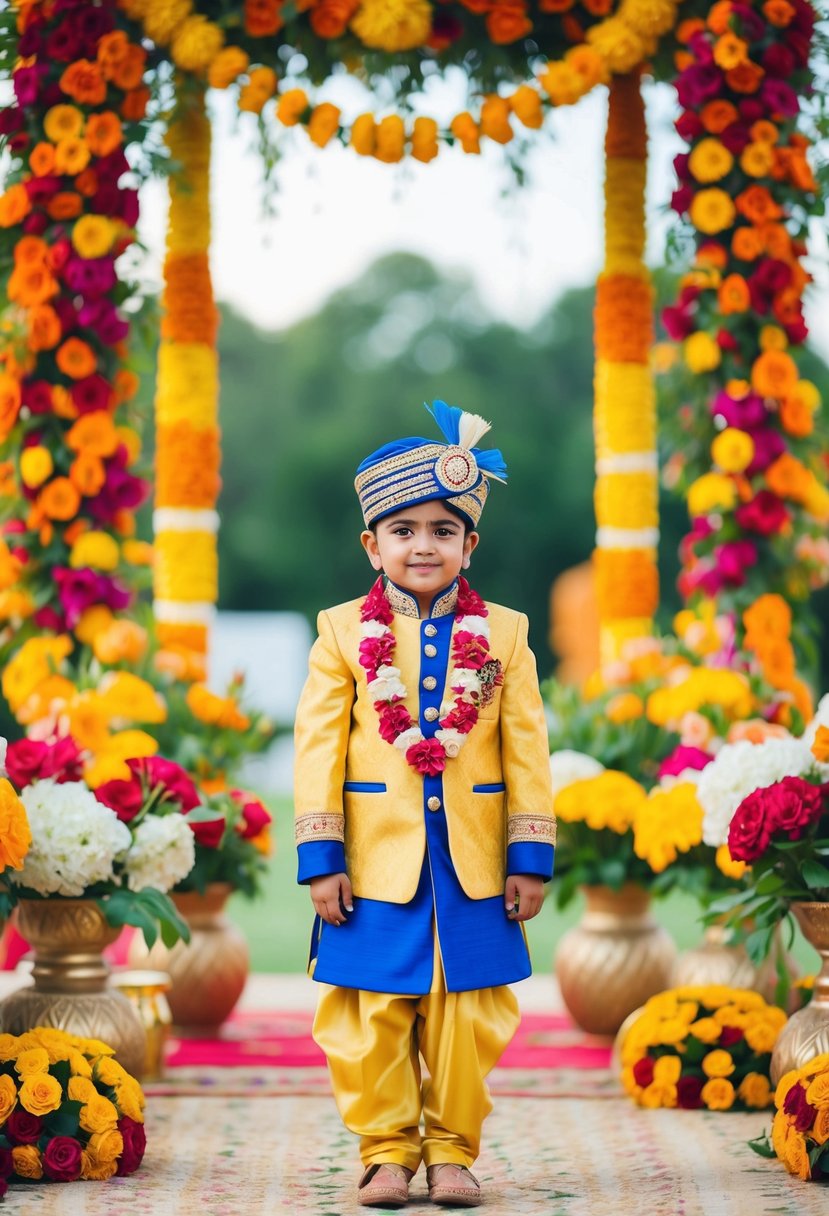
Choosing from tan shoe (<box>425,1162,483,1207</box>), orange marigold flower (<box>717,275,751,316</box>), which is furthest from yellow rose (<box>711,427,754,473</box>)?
tan shoe (<box>425,1162,483,1207</box>)

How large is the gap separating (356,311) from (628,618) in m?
28.5

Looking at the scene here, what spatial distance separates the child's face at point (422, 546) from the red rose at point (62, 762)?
124cm

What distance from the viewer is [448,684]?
3.66m

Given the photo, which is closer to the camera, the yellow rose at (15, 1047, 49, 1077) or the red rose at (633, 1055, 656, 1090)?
the yellow rose at (15, 1047, 49, 1077)

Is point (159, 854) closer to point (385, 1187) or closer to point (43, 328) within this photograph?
point (385, 1187)

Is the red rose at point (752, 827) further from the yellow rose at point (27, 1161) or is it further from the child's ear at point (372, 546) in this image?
the yellow rose at point (27, 1161)

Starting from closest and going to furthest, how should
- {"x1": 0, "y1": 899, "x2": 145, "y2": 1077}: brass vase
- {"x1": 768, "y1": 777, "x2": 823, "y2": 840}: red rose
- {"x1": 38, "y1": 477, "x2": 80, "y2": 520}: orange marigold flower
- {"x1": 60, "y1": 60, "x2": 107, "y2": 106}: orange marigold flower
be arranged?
{"x1": 768, "y1": 777, "x2": 823, "y2": 840}: red rose
{"x1": 0, "y1": 899, "x2": 145, "y2": 1077}: brass vase
{"x1": 60, "y1": 60, "x2": 107, "y2": 106}: orange marigold flower
{"x1": 38, "y1": 477, "x2": 80, "y2": 520}: orange marigold flower

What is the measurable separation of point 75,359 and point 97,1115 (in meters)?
2.77

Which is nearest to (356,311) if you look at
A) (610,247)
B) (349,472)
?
(349,472)

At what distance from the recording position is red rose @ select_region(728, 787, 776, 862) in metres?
4.04

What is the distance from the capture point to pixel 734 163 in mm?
5742

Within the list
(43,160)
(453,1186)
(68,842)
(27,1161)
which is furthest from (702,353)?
(27,1161)

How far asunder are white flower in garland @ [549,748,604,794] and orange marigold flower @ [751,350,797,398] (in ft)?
4.48

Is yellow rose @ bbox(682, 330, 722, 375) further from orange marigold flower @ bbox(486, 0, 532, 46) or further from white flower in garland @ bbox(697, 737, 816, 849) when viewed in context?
white flower in garland @ bbox(697, 737, 816, 849)
